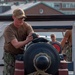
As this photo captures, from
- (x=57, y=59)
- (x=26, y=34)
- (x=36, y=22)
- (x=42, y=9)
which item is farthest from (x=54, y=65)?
(x=42, y=9)

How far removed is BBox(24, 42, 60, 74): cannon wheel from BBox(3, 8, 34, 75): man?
46cm

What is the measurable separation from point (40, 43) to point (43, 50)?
11cm

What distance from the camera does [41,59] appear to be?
15.3 feet

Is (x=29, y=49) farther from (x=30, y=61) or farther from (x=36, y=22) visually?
(x=36, y=22)

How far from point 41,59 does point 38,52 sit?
0.12m

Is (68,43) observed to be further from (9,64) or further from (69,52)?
(9,64)

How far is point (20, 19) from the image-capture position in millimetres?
5301

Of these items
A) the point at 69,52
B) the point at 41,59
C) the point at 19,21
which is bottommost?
the point at 69,52

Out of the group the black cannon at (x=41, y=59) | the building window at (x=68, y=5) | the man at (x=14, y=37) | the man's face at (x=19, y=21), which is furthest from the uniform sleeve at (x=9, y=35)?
the building window at (x=68, y=5)

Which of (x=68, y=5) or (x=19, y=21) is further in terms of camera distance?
(x=68, y=5)

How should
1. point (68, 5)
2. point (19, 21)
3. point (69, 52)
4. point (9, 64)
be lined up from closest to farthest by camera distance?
1. point (19, 21)
2. point (9, 64)
3. point (69, 52)
4. point (68, 5)

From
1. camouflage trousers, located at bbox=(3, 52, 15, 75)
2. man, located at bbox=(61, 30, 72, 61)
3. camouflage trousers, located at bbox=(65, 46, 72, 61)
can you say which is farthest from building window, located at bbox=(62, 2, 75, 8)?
camouflage trousers, located at bbox=(3, 52, 15, 75)

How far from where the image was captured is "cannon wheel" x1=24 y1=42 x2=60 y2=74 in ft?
15.6

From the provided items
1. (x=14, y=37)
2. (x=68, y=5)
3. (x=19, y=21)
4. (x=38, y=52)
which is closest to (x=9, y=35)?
(x=14, y=37)
